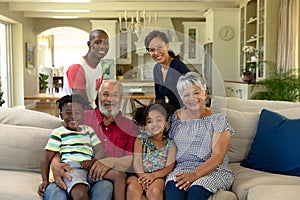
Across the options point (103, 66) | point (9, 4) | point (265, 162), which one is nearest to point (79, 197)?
point (103, 66)

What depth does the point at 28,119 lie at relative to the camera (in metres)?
2.64

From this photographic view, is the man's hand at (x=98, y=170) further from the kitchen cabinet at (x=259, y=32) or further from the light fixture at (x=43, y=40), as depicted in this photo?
the light fixture at (x=43, y=40)

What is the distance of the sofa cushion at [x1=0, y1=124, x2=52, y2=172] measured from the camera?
245 cm

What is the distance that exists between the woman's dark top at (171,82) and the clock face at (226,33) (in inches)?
232

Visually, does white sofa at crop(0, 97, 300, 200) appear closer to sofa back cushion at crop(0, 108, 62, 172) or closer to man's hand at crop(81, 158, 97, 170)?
sofa back cushion at crop(0, 108, 62, 172)

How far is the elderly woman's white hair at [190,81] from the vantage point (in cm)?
230

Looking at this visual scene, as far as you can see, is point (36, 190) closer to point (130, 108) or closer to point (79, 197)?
point (79, 197)

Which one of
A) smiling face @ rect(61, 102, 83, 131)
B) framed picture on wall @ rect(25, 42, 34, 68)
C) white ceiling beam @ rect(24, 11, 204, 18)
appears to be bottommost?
smiling face @ rect(61, 102, 83, 131)

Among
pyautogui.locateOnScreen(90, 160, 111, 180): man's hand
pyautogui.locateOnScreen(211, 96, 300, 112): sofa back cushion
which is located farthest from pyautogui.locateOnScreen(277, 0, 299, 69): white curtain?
pyautogui.locateOnScreen(90, 160, 111, 180): man's hand

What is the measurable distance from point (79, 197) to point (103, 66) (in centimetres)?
95

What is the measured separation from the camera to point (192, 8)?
8.44 meters

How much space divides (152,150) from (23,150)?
32.9 inches

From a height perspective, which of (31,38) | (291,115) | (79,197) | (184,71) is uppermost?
(31,38)

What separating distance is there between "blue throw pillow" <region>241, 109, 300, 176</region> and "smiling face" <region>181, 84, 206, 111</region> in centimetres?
52
